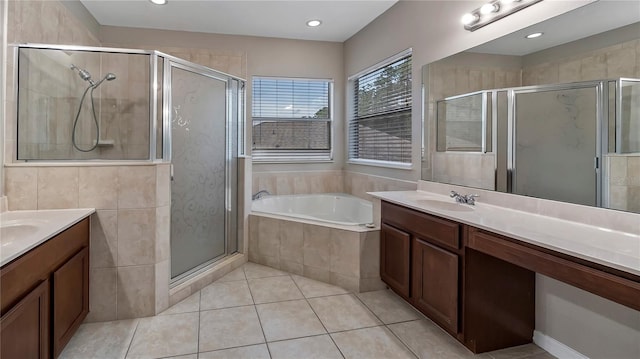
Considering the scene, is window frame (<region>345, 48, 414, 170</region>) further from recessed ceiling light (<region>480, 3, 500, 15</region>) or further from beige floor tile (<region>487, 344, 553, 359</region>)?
beige floor tile (<region>487, 344, 553, 359</region>)

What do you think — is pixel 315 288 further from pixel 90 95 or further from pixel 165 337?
pixel 90 95

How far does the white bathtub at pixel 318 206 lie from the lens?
3984 mm

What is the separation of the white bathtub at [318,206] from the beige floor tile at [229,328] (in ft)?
5.19

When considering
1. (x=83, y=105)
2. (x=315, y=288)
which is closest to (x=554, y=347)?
(x=315, y=288)

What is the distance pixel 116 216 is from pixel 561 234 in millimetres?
2538

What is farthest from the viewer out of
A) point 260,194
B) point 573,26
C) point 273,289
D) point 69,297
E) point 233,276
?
point 260,194

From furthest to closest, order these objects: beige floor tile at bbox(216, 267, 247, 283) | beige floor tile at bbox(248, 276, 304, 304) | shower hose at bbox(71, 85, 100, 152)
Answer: beige floor tile at bbox(216, 267, 247, 283)
beige floor tile at bbox(248, 276, 304, 304)
shower hose at bbox(71, 85, 100, 152)

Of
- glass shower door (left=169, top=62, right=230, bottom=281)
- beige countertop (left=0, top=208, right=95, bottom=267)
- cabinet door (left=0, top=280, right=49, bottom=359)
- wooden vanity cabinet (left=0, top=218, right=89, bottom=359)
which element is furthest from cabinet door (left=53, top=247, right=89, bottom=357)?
glass shower door (left=169, top=62, right=230, bottom=281)

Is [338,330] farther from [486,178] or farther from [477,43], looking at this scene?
[477,43]

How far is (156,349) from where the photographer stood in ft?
6.54

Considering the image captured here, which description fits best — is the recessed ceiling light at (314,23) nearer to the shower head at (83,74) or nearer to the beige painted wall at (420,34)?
the beige painted wall at (420,34)

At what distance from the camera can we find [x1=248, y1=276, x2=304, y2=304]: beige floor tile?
8.76ft

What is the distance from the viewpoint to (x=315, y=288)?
2.86 m

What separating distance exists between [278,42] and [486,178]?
3046mm
